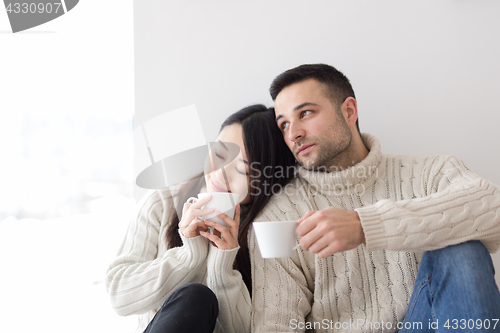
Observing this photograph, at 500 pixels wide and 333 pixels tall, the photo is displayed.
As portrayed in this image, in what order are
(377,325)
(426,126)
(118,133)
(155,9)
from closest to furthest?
(377,325), (426,126), (155,9), (118,133)

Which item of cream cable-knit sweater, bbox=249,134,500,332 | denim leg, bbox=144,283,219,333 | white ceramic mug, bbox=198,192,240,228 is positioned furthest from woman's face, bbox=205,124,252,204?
denim leg, bbox=144,283,219,333

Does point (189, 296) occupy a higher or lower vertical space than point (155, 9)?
lower

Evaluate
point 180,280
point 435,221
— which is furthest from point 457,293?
point 180,280

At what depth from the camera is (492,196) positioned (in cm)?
87

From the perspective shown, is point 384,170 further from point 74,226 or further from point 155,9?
point 74,226

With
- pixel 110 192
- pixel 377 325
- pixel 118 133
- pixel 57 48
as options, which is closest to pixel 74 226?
pixel 110 192

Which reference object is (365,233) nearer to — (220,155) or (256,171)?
(256,171)

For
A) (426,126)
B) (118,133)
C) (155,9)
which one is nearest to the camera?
(426,126)

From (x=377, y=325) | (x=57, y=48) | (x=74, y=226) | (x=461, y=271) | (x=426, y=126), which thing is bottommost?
(x=377, y=325)

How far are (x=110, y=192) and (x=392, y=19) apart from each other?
1.42 meters

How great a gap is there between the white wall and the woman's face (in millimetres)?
269

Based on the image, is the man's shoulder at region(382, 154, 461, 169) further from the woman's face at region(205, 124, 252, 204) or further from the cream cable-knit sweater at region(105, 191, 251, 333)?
the cream cable-knit sweater at region(105, 191, 251, 333)

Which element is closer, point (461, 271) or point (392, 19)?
point (461, 271)

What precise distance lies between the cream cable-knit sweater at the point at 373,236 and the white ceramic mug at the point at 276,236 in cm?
16
